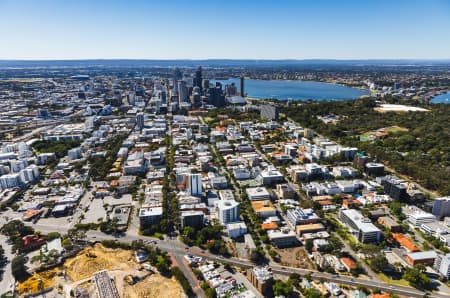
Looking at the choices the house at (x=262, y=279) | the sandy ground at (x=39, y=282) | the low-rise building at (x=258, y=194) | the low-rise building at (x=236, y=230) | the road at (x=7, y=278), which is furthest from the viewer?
the low-rise building at (x=258, y=194)

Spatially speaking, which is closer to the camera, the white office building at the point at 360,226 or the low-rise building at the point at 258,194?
the white office building at the point at 360,226

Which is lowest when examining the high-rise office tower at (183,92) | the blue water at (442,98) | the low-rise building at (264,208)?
the low-rise building at (264,208)

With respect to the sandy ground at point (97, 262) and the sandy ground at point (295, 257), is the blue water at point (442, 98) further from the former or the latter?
the sandy ground at point (97, 262)

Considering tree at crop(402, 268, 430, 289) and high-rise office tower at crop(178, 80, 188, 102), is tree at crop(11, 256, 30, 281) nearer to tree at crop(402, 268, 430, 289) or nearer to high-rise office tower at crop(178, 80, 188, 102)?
tree at crop(402, 268, 430, 289)

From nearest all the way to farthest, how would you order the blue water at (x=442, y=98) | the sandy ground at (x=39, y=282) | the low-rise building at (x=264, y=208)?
the sandy ground at (x=39, y=282) → the low-rise building at (x=264, y=208) → the blue water at (x=442, y=98)

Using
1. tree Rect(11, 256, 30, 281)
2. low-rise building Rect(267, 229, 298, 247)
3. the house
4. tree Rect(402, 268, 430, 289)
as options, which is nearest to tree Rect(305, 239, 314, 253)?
low-rise building Rect(267, 229, 298, 247)

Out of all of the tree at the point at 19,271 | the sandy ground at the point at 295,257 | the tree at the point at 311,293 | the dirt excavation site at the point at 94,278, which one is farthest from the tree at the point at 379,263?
the tree at the point at 19,271

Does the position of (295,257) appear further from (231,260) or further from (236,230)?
(236,230)

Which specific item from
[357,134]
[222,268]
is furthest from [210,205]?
[357,134]
